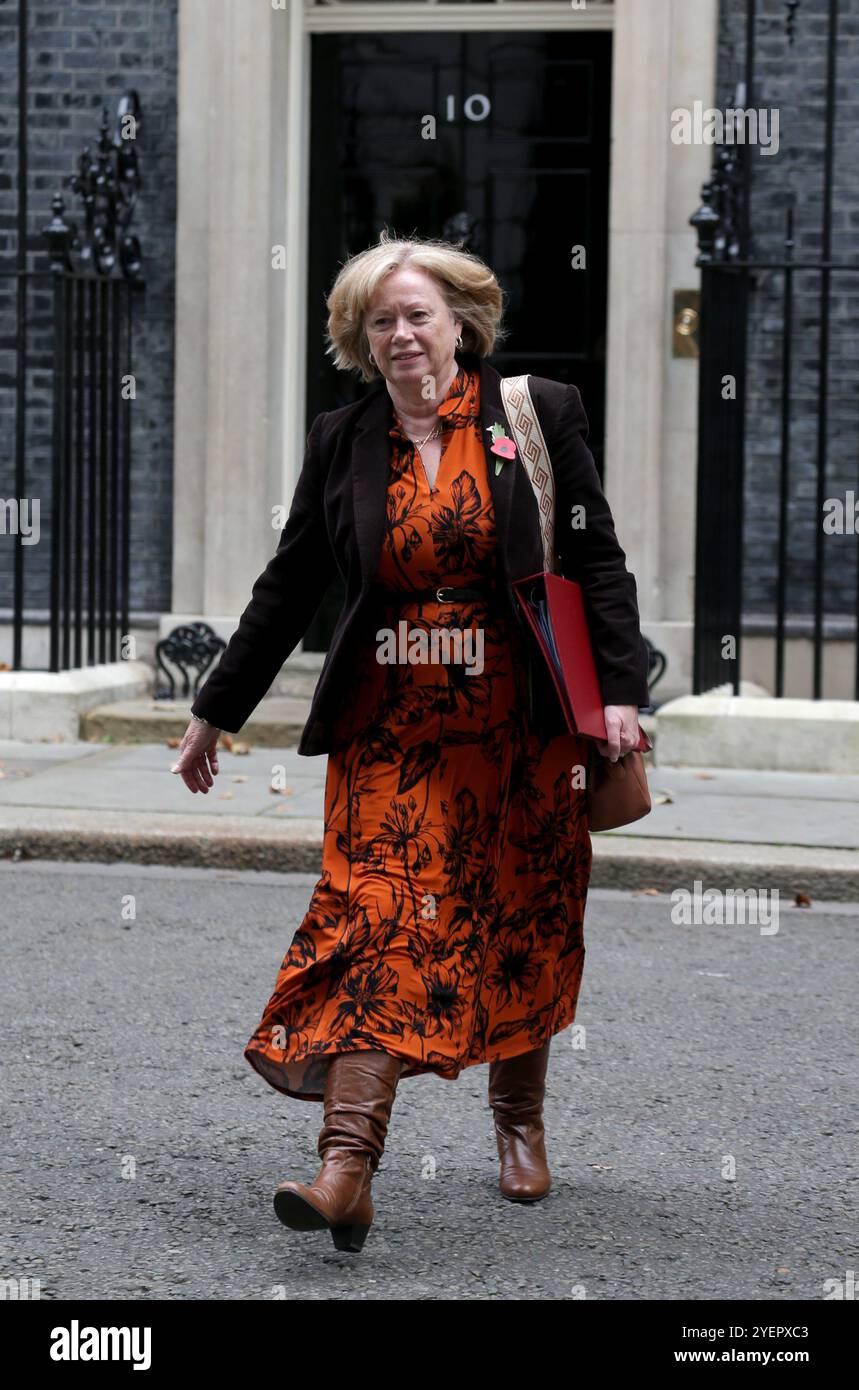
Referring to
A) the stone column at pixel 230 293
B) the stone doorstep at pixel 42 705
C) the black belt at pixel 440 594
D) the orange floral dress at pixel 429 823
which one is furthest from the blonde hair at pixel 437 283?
the stone column at pixel 230 293

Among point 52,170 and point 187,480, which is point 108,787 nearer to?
point 187,480

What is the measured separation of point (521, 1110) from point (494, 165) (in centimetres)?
738

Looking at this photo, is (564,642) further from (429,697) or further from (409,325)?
(409,325)

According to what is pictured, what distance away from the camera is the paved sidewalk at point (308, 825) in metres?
7.15

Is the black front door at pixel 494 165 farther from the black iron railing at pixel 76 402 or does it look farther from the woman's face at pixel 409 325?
the woman's face at pixel 409 325

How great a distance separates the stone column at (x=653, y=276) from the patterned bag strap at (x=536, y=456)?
603 cm

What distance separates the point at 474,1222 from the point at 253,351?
7054 millimetres

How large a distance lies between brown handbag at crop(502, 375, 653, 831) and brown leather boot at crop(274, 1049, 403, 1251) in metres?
0.65

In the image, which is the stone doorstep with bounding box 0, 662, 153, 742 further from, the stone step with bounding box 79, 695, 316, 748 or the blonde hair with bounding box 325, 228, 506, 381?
the blonde hair with bounding box 325, 228, 506, 381

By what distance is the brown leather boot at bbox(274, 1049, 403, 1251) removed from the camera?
3.42 m

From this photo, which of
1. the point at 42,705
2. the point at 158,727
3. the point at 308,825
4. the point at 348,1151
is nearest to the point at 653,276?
the point at 158,727

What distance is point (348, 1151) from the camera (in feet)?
11.5

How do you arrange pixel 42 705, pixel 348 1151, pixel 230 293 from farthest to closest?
pixel 230 293 → pixel 42 705 → pixel 348 1151

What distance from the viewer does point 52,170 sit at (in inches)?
420
